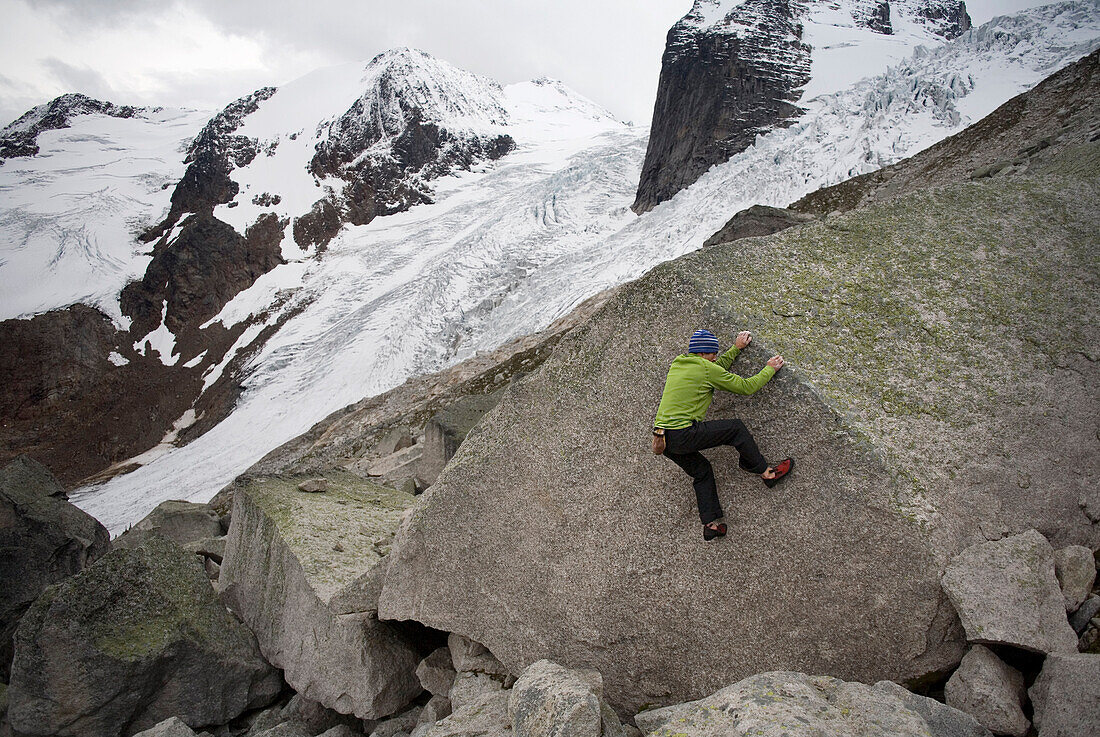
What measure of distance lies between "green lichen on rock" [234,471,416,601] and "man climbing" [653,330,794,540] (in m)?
3.34

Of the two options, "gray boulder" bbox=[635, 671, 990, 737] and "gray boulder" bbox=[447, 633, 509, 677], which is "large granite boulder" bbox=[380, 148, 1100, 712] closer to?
"gray boulder" bbox=[447, 633, 509, 677]

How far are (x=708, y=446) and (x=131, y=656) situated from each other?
18.2 feet

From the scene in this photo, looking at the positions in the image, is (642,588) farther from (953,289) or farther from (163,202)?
(163,202)

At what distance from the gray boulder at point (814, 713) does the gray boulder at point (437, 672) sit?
277cm

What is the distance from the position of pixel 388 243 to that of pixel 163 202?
50928 mm

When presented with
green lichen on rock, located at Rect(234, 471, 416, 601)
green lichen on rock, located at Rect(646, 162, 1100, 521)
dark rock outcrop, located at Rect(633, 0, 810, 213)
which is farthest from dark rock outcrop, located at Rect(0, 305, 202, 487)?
green lichen on rock, located at Rect(646, 162, 1100, 521)

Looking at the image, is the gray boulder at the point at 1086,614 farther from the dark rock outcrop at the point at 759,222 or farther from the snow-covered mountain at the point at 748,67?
the snow-covered mountain at the point at 748,67

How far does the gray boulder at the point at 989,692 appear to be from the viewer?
301 centimetres

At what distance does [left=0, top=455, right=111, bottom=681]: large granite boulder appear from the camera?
8141 millimetres

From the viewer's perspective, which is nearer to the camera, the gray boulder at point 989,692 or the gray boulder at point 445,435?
the gray boulder at point 989,692

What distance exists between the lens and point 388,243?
213 ft

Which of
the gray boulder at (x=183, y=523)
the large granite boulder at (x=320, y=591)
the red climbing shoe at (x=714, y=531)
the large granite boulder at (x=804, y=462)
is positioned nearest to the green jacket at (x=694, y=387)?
the large granite boulder at (x=804, y=462)

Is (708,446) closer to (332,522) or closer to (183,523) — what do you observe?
(332,522)

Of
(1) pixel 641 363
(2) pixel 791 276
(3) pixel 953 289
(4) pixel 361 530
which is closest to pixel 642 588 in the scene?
(1) pixel 641 363
